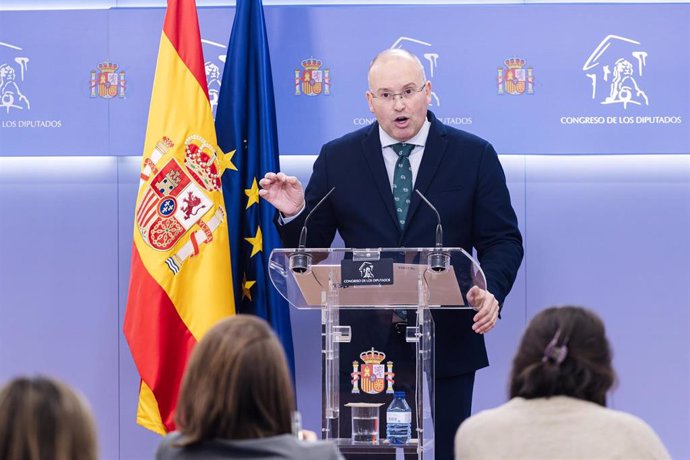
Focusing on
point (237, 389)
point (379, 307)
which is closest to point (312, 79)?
point (379, 307)

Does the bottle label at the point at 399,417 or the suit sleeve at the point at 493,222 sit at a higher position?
the suit sleeve at the point at 493,222

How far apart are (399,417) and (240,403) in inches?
49.9

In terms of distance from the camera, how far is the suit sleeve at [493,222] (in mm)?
4566

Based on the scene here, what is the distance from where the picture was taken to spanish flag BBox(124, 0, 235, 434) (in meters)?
5.49

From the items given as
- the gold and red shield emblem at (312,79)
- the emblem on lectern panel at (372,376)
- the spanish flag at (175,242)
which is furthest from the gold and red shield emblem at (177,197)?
the emblem on lectern panel at (372,376)

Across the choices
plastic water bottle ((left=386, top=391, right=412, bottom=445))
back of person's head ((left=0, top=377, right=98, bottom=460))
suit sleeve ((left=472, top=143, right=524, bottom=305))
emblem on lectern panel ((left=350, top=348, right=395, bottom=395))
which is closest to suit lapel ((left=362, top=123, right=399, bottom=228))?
suit sleeve ((left=472, top=143, right=524, bottom=305))

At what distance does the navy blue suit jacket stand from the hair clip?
5.38 ft

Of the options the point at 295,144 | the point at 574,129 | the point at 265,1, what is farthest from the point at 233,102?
the point at 574,129

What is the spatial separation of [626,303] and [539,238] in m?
0.59

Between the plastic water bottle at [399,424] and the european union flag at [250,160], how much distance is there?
1.99 meters

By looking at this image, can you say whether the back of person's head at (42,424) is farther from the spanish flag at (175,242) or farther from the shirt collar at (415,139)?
the spanish flag at (175,242)

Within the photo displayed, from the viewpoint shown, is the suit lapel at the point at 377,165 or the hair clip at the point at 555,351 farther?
the suit lapel at the point at 377,165

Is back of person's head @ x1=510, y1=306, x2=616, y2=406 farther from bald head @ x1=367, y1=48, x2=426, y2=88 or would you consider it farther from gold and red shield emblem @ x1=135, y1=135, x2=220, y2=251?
gold and red shield emblem @ x1=135, y1=135, x2=220, y2=251

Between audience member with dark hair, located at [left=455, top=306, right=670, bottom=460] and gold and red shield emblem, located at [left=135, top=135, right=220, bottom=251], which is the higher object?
gold and red shield emblem, located at [left=135, top=135, right=220, bottom=251]
